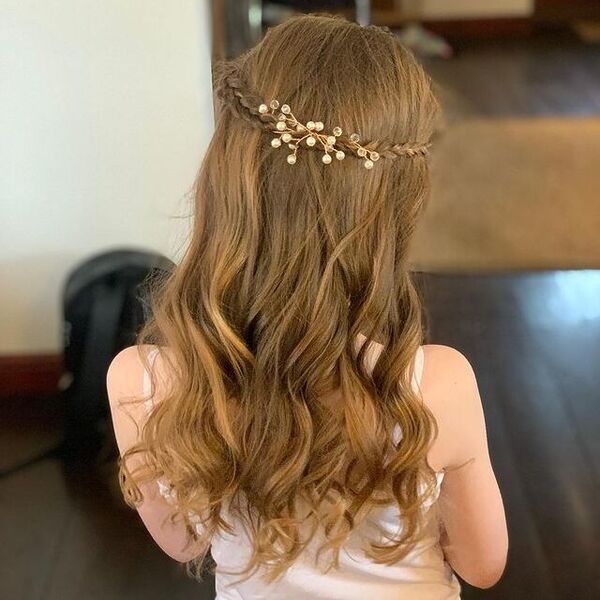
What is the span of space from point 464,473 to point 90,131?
3.68 feet

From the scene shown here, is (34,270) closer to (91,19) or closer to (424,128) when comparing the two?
(91,19)

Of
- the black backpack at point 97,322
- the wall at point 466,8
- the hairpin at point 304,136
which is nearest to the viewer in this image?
the hairpin at point 304,136

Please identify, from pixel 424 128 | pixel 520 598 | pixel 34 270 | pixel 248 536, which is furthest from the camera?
pixel 34 270

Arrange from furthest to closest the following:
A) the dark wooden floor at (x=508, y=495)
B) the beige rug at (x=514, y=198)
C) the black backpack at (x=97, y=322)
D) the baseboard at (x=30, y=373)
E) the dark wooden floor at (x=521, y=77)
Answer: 1. the dark wooden floor at (x=521, y=77)
2. the beige rug at (x=514, y=198)
3. the baseboard at (x=30, y=373)
4. the black backpack at (x=97, y=322)
5. the dark wooden floor at (x=508, y=495)

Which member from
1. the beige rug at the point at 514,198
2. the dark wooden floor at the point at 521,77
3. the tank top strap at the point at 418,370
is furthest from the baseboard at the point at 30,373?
the dark wooden floor at the point at 521,77

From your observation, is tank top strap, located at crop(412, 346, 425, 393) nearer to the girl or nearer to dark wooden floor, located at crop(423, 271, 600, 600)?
the girl

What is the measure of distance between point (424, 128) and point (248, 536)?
0.46m

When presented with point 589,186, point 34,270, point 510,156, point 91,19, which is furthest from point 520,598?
point 510,156

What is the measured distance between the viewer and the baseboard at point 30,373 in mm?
1963

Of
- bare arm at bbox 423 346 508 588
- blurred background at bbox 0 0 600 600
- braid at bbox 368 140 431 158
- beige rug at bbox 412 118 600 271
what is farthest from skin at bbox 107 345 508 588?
beige rug at bbox 412 118 600 271

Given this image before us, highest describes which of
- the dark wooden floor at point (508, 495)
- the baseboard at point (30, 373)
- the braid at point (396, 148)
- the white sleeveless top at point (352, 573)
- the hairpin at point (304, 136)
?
the hairpin at point (304, 136)

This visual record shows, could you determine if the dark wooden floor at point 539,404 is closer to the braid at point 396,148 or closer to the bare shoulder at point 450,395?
the bare shoulder at point 450,395

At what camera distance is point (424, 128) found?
80 centimetres

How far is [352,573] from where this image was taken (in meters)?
0.95
